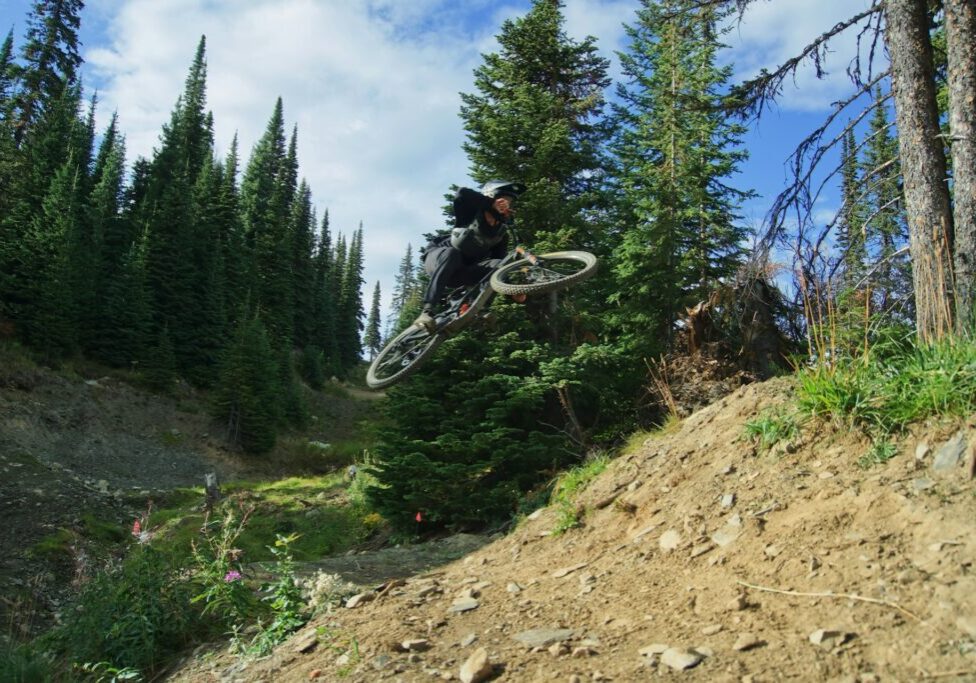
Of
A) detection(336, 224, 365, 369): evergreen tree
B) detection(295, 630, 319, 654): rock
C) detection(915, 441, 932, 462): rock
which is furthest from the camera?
detection(336, 224, 365, 369): evergreen tree

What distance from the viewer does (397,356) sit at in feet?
31.0

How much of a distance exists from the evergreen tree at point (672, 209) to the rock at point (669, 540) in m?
7.81

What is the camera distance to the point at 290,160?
66750mm

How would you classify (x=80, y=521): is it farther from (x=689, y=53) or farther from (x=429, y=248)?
(x=689, y=53)

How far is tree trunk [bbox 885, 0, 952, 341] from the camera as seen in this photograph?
5.55 metres

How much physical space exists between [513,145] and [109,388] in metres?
26.6

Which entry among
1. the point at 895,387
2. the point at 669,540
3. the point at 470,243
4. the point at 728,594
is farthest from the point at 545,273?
the point at 728,594

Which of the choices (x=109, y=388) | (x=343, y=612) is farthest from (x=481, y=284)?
(x=109, y=388)

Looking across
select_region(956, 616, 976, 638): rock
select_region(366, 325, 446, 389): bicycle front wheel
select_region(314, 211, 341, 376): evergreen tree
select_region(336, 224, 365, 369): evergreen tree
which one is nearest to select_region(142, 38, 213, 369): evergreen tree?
select_region(314, 211, 341, 376): evergreen tree

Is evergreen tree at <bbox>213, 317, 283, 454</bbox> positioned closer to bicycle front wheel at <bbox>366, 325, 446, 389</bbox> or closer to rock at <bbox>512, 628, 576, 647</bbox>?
bicycle front wheel at <bbox>366, 325, 446, 389</bbox>

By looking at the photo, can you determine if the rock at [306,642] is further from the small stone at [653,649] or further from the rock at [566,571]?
the small stone at [653,649]

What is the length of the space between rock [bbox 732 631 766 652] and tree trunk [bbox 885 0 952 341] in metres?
3.49

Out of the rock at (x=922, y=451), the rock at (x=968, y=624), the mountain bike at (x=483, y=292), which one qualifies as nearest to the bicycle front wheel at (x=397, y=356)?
the mountain bike at (x=483, y=292)

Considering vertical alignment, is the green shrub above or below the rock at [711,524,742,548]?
below
